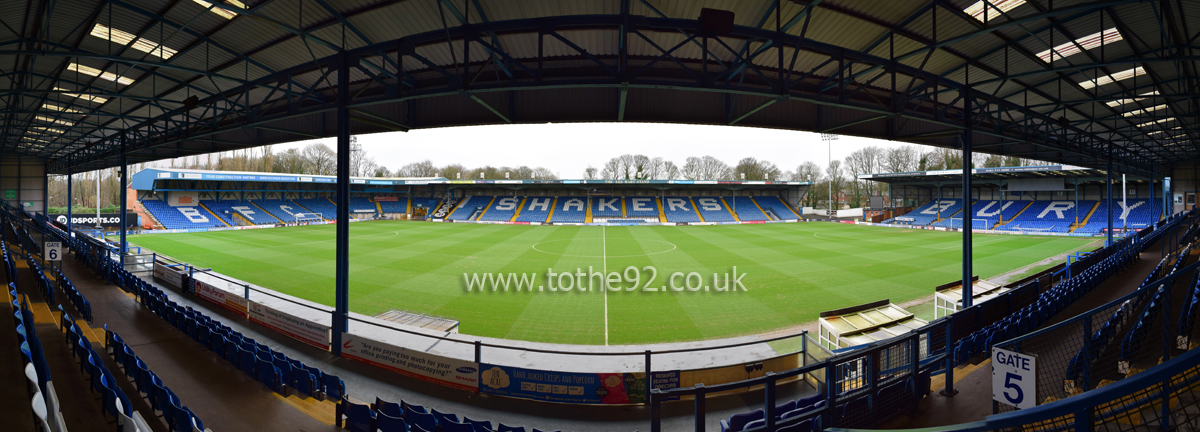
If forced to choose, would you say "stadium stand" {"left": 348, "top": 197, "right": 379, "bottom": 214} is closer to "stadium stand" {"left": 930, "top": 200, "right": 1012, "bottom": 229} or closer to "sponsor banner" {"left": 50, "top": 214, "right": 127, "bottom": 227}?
"sponsor banner" {"left": 50, "top": 214, "right": 127, "bottom": 227}

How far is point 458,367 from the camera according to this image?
7.22m

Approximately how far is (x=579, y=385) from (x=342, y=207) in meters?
6.35

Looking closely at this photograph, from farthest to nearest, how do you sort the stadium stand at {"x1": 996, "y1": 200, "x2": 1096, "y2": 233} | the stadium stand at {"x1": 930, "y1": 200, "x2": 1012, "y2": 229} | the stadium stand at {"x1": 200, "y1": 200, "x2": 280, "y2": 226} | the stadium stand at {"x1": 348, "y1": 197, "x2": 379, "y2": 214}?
the stadium stand at {"x1": 348, "y1": 197, "x2": 379, "y2": 214} → the stadium stand at {"x1": 200, "y1": 200, "x2": 280, "y2": 226} → the stadium stand at {"x1": 930, "y1": 200, "x2": 1012, "y2": 229} → the stadium stand at {"x1": 996, "y1": 200, "x2": 1096, "y2": 233}

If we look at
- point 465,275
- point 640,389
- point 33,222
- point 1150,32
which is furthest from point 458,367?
point 33,222

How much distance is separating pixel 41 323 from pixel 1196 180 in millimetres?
56568

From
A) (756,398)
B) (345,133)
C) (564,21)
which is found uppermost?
(564,21)

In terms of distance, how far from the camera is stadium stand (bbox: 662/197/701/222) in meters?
51.2

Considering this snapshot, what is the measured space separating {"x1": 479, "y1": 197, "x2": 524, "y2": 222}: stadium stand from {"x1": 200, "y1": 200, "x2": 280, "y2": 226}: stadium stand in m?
→ 23.4

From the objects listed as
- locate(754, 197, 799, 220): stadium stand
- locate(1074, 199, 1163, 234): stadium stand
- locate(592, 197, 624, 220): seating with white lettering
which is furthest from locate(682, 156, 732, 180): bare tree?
locate(1074, 199, 1163, 234): stadium stand

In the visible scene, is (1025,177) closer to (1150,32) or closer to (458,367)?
(1150,32)

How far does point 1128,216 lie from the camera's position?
3881cm

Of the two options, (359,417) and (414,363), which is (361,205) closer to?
(414,363)

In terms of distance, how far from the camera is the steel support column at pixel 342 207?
27.4 feet

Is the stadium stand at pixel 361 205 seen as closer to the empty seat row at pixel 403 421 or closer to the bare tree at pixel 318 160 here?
the bare tree at pixel 318 160
